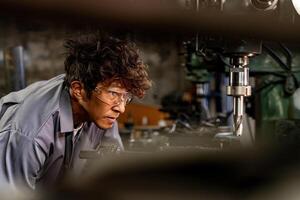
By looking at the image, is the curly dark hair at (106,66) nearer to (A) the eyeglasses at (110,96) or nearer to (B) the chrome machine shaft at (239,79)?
(A) the eyeglasses at (110,96)

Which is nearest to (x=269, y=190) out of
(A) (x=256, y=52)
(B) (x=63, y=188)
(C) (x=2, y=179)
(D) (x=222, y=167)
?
(D) (x=222, y=167)

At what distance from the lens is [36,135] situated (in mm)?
675

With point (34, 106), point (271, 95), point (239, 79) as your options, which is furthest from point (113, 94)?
point (271, 95)

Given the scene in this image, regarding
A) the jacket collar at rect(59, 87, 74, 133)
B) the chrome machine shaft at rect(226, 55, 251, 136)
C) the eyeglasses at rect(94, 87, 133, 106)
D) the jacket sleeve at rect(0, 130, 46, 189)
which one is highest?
the chrome machine shaft at rect(226, 55, 251, 136)

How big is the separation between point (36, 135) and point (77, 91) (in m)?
0.15

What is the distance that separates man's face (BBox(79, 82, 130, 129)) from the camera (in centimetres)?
73

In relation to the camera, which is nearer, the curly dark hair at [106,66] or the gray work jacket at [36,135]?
the gray work jacket at [36,135]

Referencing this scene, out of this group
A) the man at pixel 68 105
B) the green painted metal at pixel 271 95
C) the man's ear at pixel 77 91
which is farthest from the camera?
the green painted metal at pixel 271 95

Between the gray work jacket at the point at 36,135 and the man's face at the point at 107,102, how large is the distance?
49 mm

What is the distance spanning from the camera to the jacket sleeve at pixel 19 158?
593 mm

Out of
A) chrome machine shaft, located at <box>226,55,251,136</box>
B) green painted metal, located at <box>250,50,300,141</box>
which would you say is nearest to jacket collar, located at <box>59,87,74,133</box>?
chrome machine shaft, located at <box>226,55,251,136</box>

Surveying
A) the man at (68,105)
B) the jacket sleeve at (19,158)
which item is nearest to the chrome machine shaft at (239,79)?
the man at (68,105)

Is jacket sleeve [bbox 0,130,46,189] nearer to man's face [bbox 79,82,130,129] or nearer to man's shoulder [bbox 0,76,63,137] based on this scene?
man's shoulder [bbox 0,76,63,137]

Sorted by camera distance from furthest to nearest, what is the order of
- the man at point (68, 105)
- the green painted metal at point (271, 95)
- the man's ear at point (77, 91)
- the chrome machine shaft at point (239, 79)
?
the green painted metal at point (271, 95) → the man's ear at point (77, 91) → the man at point (68, 105) → the chrome machine shaft at point (239, 79)
